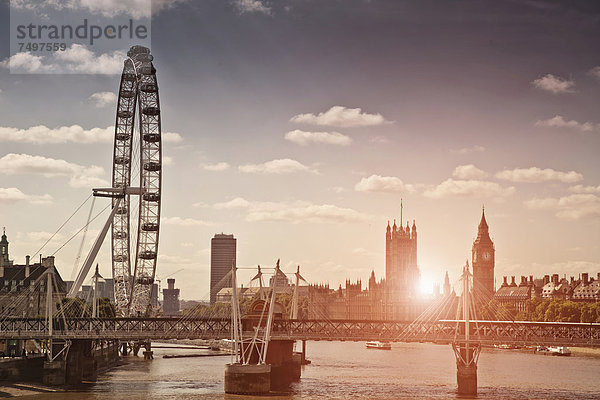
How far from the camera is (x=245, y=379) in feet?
219

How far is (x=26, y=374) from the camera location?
72438 millimetres

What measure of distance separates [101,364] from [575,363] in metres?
58.0

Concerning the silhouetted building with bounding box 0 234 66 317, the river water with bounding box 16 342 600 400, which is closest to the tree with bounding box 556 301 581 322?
the river water with bounding box 16 342 600 400

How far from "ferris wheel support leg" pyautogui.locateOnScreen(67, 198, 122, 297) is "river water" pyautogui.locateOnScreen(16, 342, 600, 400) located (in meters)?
8.65

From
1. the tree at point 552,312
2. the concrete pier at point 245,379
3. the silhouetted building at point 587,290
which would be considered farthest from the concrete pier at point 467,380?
→ the silhouetted building at point 587,290

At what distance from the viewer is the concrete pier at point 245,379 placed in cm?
6662

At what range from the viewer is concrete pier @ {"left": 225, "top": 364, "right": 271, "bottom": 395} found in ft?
219

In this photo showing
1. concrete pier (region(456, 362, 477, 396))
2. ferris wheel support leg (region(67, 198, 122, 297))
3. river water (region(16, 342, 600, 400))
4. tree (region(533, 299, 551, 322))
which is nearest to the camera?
river water (region(16, 342, 600, 400))

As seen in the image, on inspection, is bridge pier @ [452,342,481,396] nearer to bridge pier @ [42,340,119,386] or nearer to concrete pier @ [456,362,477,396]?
concrete pier @ [456,362,477,396]

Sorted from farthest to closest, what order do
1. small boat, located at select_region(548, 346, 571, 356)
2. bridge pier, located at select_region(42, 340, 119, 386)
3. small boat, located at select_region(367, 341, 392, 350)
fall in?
small boat, located at select_region(367, 341, 392, 350) < small boat, located at select_region(548, 346, 571, 356) < bridge pier, located at select_region(42, 340, 119, 386)

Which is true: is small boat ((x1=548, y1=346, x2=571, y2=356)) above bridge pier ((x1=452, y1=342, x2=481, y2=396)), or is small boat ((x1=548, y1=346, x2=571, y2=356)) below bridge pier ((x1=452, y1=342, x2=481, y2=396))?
below

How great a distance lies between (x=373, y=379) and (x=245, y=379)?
21594 mm

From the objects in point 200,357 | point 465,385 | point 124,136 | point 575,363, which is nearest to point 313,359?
point 200,357

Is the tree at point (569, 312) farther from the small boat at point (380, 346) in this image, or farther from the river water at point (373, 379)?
the small boat at point (380, 346)
